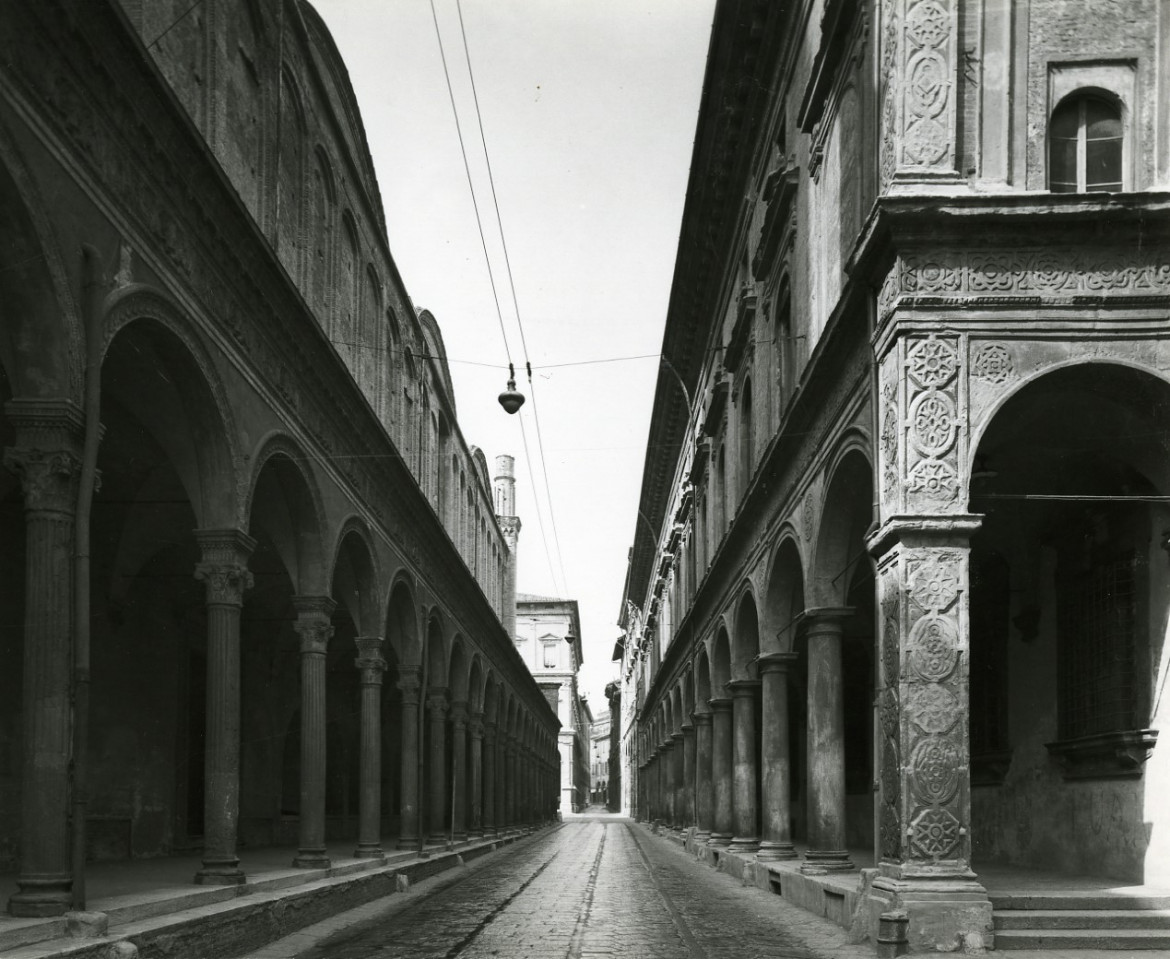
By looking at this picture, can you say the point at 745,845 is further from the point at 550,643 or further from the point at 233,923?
the point at 550,643

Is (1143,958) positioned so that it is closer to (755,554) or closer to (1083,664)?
(1083,664)

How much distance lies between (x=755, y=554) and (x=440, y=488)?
11853 millimetres

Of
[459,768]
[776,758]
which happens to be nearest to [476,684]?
[459,768]

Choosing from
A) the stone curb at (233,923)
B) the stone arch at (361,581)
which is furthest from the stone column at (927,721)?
the stone arch at (361,581)

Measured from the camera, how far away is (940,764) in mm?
11125

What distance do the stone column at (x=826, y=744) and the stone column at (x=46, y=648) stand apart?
9.51 metres

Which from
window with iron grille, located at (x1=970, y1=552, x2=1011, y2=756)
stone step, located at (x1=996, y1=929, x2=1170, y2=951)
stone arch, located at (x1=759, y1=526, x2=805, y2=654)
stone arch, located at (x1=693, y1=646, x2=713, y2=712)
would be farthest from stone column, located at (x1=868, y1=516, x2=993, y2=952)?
stone arch, located at (x1=693, y1=646, x2=713, y2=712)

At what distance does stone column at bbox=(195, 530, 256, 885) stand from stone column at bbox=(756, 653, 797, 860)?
29.2 ft

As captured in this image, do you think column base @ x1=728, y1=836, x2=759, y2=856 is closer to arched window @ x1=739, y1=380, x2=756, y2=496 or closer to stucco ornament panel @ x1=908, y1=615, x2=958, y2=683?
arched window @ x1=739, y1=380, x2=756, y2=496

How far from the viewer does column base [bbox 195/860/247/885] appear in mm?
12930

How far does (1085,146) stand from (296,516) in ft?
33.2

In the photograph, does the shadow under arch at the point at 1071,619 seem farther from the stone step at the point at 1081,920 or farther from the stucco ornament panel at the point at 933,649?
the stone step at the point at 1081,920

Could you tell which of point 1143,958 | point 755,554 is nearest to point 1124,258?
point 1143,958

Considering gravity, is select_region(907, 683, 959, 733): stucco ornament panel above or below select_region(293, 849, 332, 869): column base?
above
